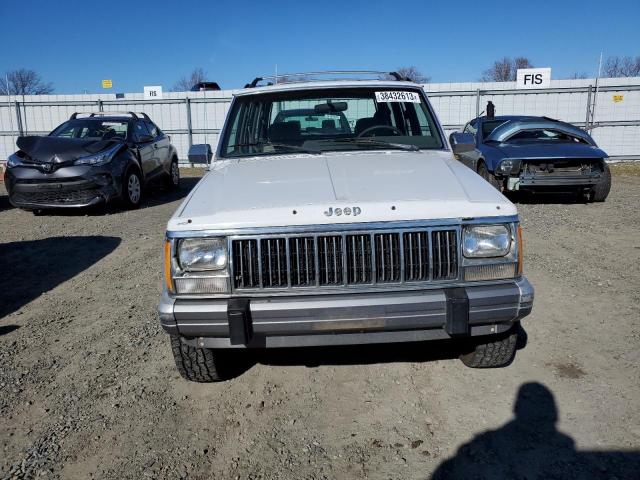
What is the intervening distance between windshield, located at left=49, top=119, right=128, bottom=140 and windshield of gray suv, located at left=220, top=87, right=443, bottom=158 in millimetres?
5875

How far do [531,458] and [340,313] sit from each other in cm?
113

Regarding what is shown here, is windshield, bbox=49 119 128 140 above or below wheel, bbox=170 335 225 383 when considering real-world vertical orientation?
above

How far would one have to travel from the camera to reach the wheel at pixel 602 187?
8852 millimetres

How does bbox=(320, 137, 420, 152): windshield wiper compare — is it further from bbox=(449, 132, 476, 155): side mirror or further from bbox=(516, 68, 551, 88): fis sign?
bbox=(516, 68, 551, 88): fis sign

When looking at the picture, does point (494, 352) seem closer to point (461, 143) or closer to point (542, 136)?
point (461, 143)

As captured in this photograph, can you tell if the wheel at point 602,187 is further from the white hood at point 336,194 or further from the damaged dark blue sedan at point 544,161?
the white hood at point 336,194

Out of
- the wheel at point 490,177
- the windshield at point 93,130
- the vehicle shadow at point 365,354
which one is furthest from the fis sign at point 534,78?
the vehicle shadow at point 365,354

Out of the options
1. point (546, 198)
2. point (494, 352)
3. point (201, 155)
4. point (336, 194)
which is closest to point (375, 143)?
point (336, 194)

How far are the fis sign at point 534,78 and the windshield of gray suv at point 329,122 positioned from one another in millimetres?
14038

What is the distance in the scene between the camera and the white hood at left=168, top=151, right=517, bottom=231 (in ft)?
8.75

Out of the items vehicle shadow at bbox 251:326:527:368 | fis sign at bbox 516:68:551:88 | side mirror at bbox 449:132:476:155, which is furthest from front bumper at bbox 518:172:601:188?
fis sign at bbox 516:68:551:88

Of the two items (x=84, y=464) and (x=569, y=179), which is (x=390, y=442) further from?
(x=569, y=179)

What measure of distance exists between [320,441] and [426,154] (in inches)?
85.2

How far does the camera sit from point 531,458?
2.47 m
